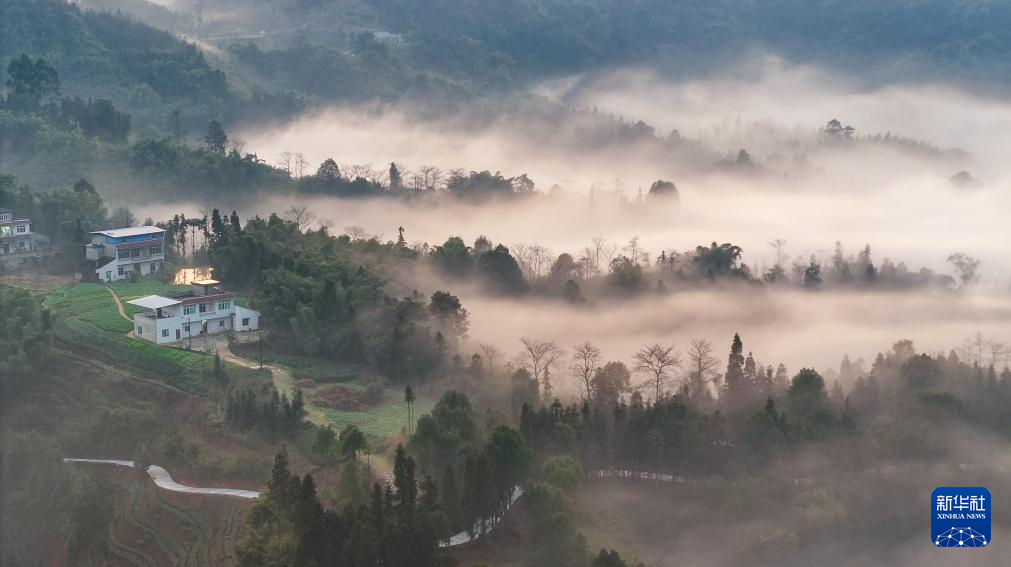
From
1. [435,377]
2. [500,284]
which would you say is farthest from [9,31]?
[435,377]

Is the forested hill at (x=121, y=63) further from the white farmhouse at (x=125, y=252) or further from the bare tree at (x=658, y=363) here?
the bare tree at (x=658, y=363)

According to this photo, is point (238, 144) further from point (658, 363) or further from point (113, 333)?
point (658, 363)

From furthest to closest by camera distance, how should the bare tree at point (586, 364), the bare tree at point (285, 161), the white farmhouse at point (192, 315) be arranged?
the bare tree at point (285, 161)
the white farmhouse at point (192, 315)
the bare tree at point (586, 364)

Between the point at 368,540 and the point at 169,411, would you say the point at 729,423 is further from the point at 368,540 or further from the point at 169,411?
the point at 169,411

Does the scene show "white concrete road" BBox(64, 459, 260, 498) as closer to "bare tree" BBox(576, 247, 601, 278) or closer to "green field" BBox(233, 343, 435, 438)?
"green field" BBox(233, 343, 435, 438)

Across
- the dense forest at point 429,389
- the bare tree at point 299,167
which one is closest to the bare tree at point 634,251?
the dense forest at point 429,389
